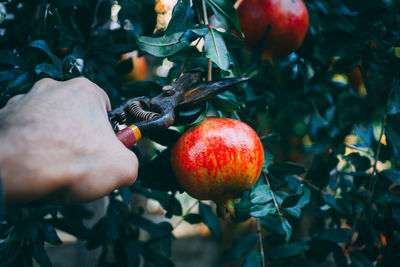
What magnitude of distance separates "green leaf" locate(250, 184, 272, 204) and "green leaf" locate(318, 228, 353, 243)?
13.2 inches

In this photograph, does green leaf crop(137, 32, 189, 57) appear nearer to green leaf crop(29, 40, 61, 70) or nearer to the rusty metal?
the rusty metal

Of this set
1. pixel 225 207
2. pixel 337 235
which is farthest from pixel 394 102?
pixel 225 207

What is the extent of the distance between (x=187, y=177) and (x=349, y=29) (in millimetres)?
813

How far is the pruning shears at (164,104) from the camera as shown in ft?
2.28

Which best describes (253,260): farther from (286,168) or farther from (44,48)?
(44,48)

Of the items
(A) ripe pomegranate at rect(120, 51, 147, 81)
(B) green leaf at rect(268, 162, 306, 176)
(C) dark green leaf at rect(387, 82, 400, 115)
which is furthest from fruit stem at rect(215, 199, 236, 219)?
(A) ripe pomegranate at rect(120, 51, 147, 81)

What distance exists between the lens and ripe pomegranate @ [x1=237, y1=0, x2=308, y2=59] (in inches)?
41.8

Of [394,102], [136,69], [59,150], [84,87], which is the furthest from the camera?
[136,69]

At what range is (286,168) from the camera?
3.20 ft

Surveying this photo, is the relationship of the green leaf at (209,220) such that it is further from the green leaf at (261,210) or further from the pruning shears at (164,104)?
the pruning shears at (164,104)

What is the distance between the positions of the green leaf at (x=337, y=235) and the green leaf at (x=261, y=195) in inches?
13.2

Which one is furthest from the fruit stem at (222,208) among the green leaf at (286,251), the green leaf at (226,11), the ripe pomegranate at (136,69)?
the ripe pomegranate at (136,69)

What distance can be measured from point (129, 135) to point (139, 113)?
0.09 metres

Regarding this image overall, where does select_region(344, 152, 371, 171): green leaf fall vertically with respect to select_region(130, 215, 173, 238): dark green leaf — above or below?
above
